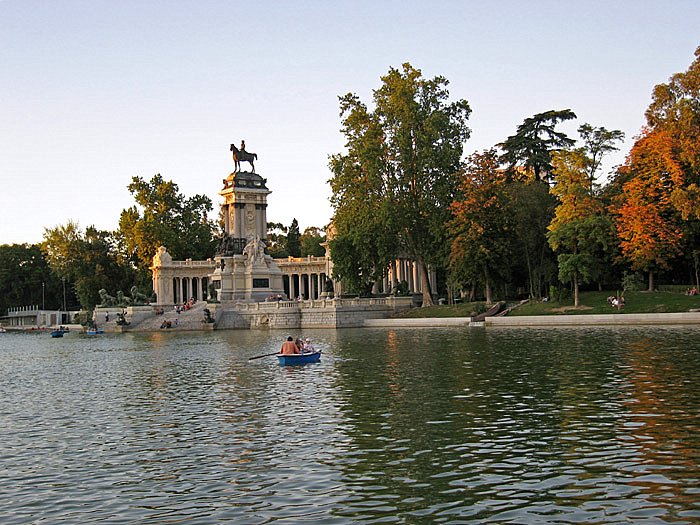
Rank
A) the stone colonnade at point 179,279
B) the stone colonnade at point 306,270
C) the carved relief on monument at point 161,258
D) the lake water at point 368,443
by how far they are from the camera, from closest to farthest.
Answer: the lake water at point 368,443
the carved relief on monument at point 161,258
the stone colonnade at point 179,279
the stone colonnade at point 306,270

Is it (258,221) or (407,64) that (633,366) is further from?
(258,221)

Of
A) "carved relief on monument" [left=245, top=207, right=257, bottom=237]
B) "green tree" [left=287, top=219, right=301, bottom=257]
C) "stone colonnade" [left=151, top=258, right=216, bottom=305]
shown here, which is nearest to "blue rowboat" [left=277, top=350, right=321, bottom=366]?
"carved relief on monument" [left=245, top=207, right=257, bottom=237]

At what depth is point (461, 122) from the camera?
78250 millimetres

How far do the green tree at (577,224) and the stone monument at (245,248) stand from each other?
3479 cm

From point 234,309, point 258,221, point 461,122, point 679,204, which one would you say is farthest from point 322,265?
point 679,204

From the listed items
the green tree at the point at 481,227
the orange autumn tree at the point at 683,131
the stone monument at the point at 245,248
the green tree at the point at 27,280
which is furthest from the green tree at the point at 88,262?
the orange autumn tree at the point at 683,131

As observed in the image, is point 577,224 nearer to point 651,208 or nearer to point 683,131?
point 651,208

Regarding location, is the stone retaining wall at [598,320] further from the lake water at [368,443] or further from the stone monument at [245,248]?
the stone monument at [245,248]

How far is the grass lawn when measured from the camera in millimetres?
58100

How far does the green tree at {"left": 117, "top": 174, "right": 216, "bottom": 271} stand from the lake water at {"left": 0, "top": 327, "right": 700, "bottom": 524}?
81.7 m

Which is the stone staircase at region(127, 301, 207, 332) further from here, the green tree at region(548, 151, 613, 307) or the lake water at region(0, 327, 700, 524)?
the lake water at region(0, 327, 700, 524)

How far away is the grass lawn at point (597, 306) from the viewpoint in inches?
2287

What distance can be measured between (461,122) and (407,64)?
7.14 meters

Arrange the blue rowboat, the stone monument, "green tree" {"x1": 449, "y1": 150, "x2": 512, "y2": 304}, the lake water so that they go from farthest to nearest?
the stone monument, "green tree" {"x1": 449, "y1": 150, "x2": 512, "y2": 304}, the blue rowboat, the lake water
